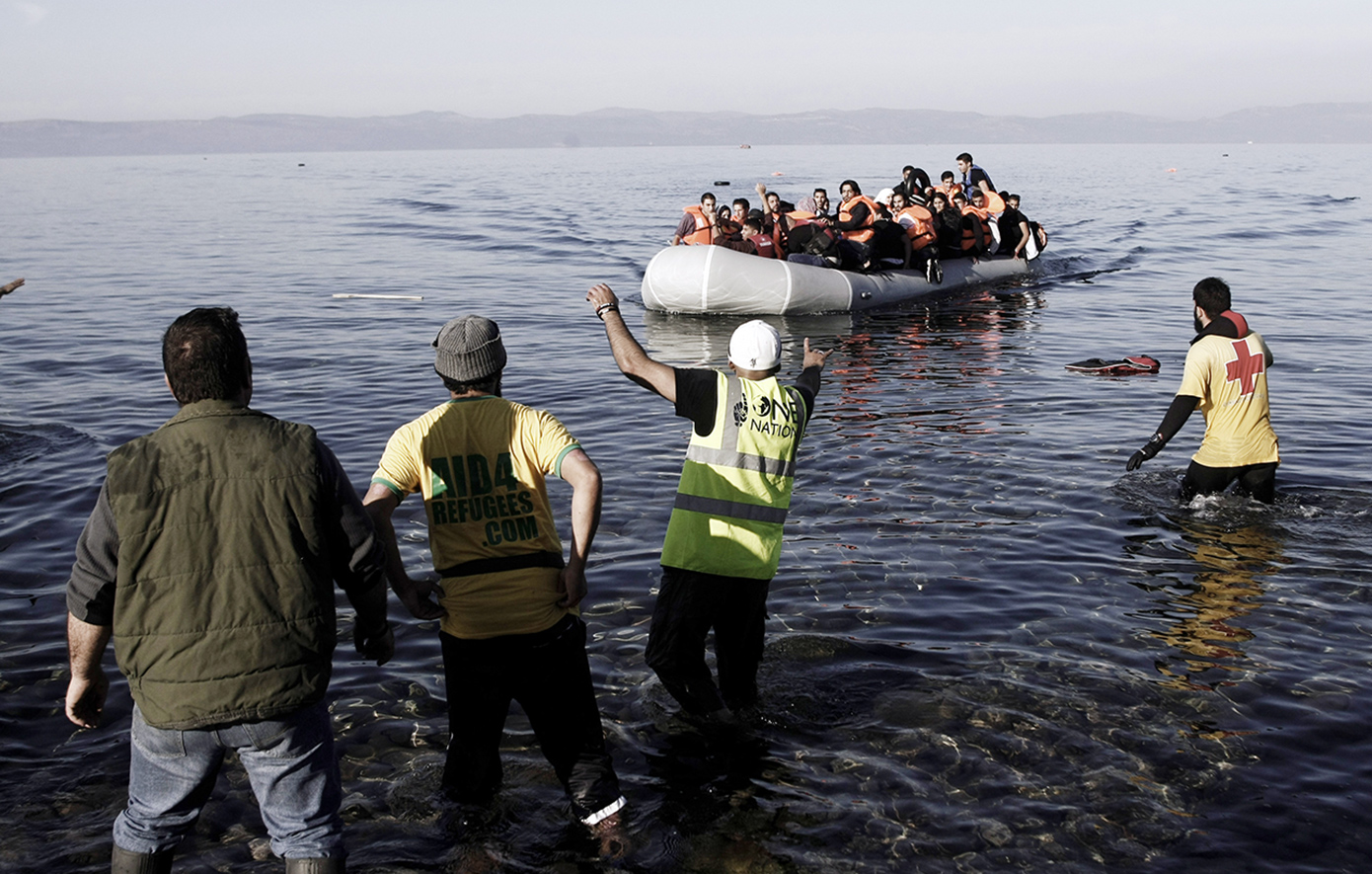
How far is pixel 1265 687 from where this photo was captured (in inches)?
227

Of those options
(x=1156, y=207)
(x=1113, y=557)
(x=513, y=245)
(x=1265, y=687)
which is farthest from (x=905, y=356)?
(x=1156, y=207)

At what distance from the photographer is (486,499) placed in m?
Result: 3.91

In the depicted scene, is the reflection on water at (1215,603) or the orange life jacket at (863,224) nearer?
the reflection on water at (1215,603)

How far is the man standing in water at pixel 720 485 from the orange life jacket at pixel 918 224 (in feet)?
53.5

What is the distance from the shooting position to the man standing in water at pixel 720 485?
467 centimetres

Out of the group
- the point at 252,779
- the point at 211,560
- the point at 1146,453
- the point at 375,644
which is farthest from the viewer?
the point at 1146,453

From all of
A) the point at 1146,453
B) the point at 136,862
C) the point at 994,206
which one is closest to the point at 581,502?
the point at 136,862

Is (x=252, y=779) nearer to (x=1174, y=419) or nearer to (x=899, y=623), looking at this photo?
(x=899, y=623)

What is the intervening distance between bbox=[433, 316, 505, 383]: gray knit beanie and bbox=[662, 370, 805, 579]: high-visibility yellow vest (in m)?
1.11

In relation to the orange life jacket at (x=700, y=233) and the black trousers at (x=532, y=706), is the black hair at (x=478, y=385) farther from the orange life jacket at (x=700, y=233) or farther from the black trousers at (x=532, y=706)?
the orange life jacket at (x=700, y=233)

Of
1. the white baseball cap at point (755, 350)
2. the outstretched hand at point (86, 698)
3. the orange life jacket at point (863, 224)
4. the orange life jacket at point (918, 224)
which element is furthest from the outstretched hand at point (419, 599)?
the orange life jacket at point (918, 224)

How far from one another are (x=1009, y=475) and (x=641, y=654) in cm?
462

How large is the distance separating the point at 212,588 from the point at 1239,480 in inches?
277

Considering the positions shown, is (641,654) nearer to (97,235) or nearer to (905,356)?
(905,356)
